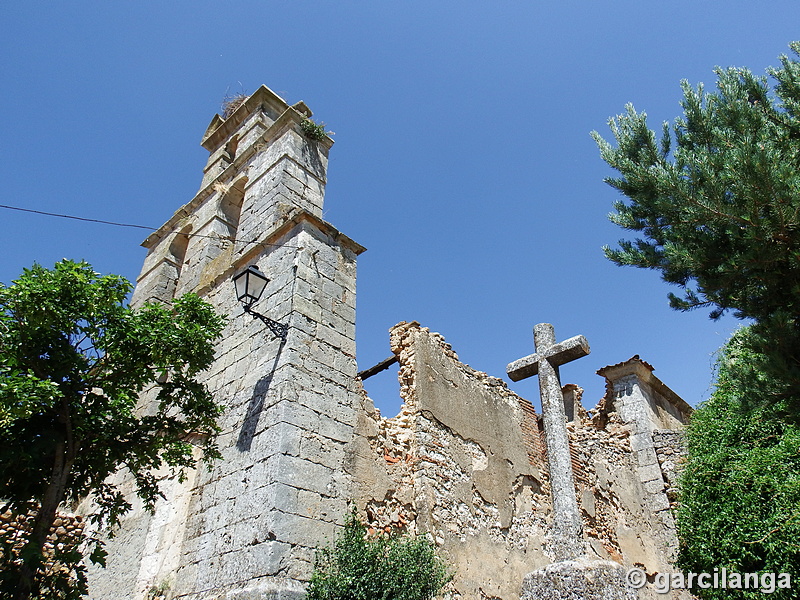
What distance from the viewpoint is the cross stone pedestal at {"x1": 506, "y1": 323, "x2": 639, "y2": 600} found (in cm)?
550

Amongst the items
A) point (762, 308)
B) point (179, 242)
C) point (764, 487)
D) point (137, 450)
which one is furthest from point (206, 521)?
point (764, 487)

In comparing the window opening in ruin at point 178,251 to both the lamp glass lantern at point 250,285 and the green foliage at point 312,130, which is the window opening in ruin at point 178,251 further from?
the lamp glass lantern at point 250,285

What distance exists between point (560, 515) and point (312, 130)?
5895mm

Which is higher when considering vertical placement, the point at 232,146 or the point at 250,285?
the point at 232,146

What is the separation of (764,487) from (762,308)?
426 cm

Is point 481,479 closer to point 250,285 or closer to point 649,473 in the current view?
point 250,285

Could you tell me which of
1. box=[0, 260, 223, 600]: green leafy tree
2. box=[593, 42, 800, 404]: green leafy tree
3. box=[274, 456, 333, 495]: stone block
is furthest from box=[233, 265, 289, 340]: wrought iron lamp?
box=[593, 42, 800, 404]: green leafy tree

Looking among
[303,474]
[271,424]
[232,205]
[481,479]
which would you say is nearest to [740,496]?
[481,479]

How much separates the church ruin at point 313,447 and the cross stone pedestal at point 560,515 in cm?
13

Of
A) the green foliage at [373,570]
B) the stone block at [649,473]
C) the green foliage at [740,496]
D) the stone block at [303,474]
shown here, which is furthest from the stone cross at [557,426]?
the stone block at [303,474]

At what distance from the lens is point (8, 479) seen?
386 centimetres

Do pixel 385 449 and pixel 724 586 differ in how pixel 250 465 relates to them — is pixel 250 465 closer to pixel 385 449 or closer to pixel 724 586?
pixel 385 449

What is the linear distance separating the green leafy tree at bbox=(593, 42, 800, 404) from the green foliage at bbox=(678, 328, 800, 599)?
241 centimetres

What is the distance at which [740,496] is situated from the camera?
24.2ft
